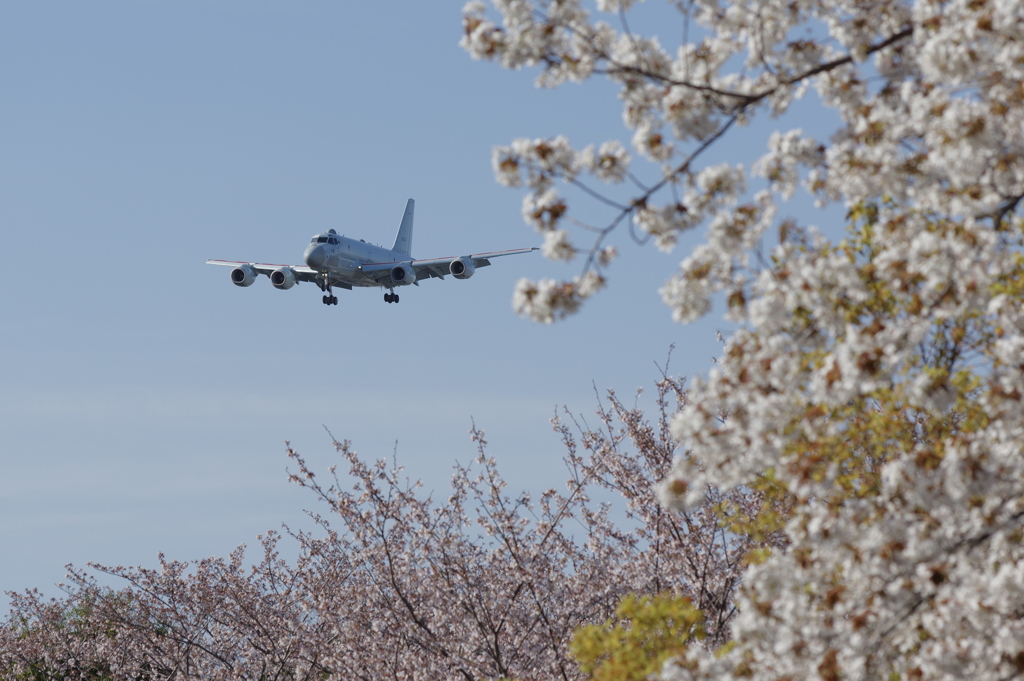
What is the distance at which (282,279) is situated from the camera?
51.2 m

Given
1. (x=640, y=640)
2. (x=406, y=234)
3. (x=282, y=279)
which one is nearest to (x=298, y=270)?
(x=282, y=279)

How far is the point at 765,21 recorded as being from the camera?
29.2ft

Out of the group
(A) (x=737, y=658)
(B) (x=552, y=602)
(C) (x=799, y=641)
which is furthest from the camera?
(B) (x=552, y=602)

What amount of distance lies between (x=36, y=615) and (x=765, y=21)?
3233 centimetres

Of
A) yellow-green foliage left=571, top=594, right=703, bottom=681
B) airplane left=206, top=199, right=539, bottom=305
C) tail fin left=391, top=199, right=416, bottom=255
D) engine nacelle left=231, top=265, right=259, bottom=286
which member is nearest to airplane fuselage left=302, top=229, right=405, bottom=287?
airplane left=206, top=199, right=539, bottom=305

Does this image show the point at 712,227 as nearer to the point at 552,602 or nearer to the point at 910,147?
the point at 910,147

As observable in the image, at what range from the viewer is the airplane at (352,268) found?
4834 cm

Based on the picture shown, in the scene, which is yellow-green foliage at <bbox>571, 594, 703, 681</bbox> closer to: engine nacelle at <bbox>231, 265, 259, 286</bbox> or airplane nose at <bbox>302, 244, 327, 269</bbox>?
airplane nose at <bbox>302, 244, 327, 269</bbox>

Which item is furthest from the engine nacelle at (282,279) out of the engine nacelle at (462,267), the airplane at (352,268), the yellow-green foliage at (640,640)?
the yellow-green foliage at (640,640)

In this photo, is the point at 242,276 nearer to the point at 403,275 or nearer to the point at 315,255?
the point at 315,255

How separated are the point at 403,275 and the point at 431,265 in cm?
241

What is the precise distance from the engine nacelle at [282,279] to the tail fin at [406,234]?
23.9 meters

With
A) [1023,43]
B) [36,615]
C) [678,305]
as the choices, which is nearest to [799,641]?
[678,305]

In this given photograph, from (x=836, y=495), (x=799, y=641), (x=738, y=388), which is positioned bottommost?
(x=799, y=641)
